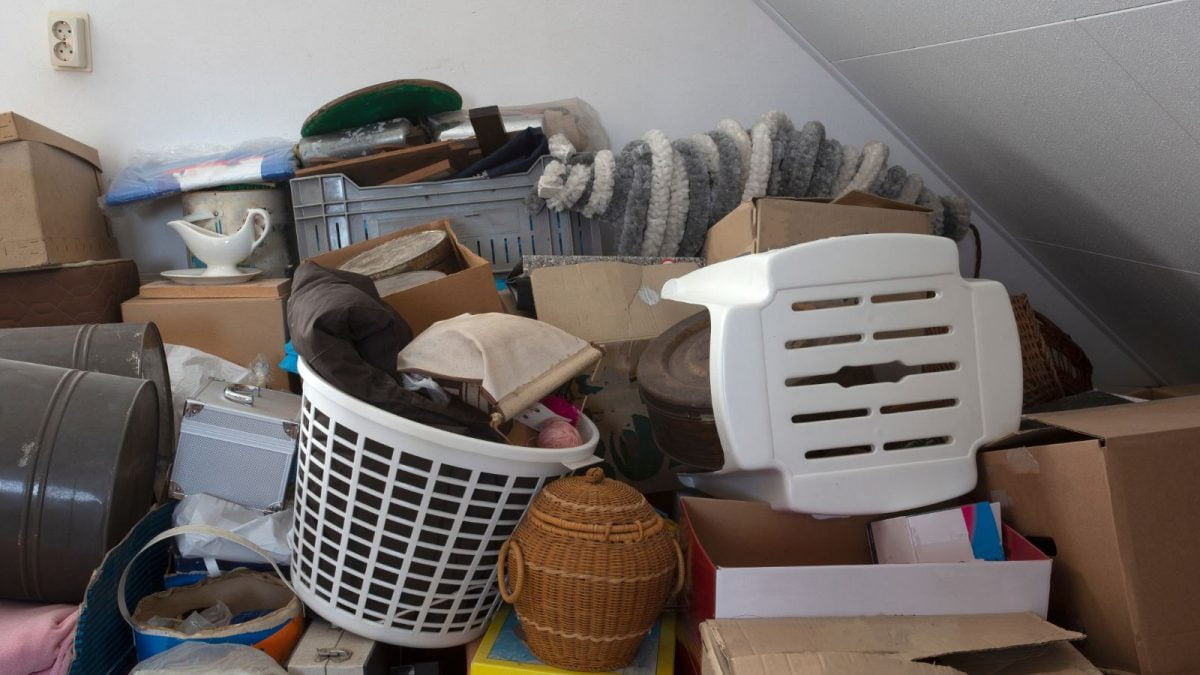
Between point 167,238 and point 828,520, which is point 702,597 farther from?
point 167,238

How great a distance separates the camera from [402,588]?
47.2 inches

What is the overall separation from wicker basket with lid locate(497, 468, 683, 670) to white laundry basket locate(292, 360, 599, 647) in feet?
0.21

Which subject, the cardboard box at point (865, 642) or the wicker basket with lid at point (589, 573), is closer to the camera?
the cardboard box at point (865, 642)

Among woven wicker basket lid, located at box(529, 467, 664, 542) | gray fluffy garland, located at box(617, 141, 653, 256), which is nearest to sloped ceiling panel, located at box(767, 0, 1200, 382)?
gray fluffy garland, located at box(617, 141, 653, 256)

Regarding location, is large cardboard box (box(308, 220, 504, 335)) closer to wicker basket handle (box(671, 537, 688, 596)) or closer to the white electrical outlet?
wicker basket handle (box(671, 537, 688, 596))

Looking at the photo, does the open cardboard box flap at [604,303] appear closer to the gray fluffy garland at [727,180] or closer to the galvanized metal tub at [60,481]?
the gray fluffy garland at [727,180]

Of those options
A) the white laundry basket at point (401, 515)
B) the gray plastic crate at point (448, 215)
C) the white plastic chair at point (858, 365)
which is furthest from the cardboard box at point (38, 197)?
the white plastic chair at point (858, 365)

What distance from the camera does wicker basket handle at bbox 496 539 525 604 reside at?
1.12 m

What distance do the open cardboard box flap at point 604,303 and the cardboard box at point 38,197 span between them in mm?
997

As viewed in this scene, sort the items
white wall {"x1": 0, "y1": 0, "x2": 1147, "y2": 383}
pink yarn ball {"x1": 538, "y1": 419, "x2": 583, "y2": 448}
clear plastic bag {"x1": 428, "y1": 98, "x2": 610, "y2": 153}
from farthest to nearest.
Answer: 1. white wall {"x1": 0, "y1": 0, "x2": 1147, "y2": 383}
2. clear plastic bag {"x1": 428, "y1": 98, "x2": 610, "y2": 153}
3. pink yarn ball {"x1": 538, "y1": 419, "x2": 583, "y2": 448}

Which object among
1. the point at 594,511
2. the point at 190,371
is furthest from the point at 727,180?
the point at 190,371

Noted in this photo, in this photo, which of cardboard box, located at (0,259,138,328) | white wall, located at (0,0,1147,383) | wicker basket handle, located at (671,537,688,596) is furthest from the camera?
white wall, located at (0,0,1147,383)

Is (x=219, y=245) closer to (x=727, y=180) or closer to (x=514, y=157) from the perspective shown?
(x=514, y=157)

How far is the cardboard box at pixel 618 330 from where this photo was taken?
152 centimetres
